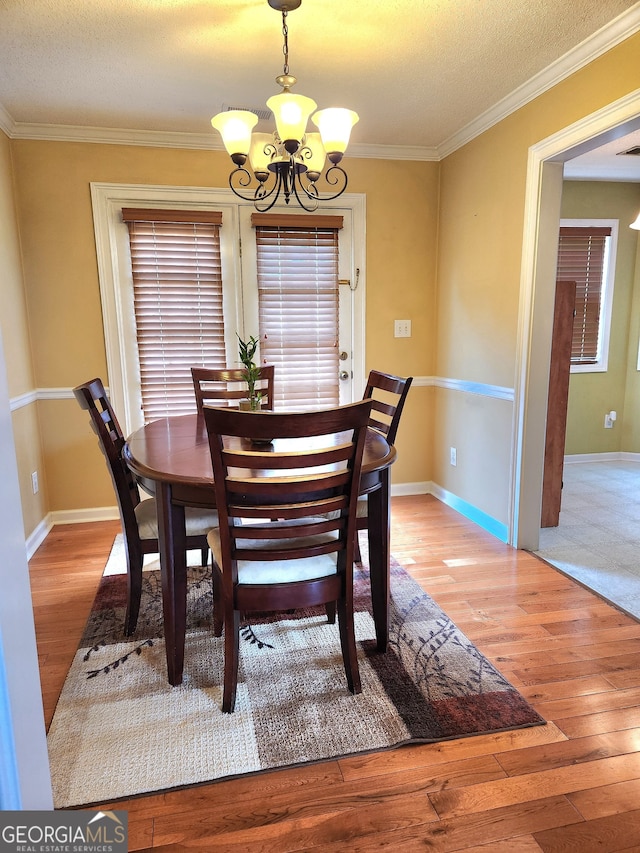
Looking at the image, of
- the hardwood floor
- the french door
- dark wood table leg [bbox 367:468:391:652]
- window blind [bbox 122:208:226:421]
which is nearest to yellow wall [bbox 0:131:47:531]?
the french door

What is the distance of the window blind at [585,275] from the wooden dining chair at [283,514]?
147 inches

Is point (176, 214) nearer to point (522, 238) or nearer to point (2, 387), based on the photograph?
point (522, 238)

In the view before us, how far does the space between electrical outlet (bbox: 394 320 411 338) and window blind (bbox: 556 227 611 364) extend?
5.68ft

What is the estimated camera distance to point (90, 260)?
10.6ft

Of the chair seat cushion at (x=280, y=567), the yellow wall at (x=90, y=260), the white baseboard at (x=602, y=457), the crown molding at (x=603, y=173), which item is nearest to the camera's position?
the chair seat cushion at (x=280, y=567)

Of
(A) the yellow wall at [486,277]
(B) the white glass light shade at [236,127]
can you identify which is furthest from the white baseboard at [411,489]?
(B) the white glass light shade at [236,127]

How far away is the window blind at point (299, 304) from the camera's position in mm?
3477

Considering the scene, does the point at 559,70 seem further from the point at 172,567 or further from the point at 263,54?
the point at 172,567

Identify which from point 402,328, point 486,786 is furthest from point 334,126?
point 486,786

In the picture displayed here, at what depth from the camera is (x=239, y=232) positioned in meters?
3.42

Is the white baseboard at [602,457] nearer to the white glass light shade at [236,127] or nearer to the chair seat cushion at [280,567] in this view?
the chair seat cushion at [280,567]

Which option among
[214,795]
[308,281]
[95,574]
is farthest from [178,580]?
[308,281]

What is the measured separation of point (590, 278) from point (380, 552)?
3911 millimetres

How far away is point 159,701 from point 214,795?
43 centimetres
